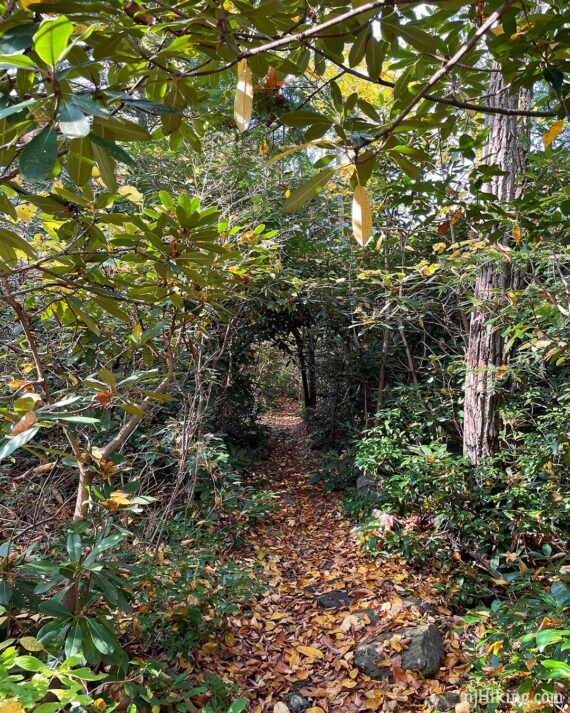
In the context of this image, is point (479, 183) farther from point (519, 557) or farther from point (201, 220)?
point (519, 557)

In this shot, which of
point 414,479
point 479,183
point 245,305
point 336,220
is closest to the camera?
point 479,183

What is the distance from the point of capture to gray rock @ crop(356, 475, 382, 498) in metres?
3.95

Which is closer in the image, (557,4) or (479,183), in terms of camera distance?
(557,4)

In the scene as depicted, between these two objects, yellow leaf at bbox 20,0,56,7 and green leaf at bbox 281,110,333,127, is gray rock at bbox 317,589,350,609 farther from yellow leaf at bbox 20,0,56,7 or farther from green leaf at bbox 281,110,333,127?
yellow leaf at bbox 20,0,56,7

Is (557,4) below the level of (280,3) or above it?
above

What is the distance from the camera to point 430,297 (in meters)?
4.05

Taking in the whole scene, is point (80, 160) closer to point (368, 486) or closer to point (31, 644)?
point (31, 644)

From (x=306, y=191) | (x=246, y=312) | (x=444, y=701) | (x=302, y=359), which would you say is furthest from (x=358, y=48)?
(x=302, y=359)

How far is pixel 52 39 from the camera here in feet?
1.82

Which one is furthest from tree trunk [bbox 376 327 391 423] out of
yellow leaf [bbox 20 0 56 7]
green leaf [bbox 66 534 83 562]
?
yellow leaf [bbox 20 0 56 7]

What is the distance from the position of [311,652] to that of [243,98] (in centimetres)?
269

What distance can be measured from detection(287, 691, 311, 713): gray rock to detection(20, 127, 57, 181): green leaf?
244 centimetres

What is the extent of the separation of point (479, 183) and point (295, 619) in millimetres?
2668

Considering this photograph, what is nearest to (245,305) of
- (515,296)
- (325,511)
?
(325,511)
